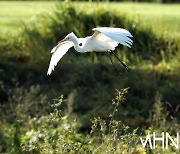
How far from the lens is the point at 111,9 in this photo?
43.1ft

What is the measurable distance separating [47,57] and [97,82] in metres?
1.07

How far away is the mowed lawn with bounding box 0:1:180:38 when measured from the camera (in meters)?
13.0

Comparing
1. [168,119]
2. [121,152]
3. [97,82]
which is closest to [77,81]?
[97,82]

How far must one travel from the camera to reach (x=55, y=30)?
12.5 m

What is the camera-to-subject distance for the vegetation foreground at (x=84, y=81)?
9203 millimetres

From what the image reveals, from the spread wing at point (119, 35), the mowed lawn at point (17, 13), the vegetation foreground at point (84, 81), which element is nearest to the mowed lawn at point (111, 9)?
the mowed lawn at point (17, 13)

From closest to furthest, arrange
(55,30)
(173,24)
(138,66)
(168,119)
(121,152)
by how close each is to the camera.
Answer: (121,152) < (168,119) < (138,66) < (55,30) < (173,24)

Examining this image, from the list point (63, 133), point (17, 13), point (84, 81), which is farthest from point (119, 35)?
point (17, 13)

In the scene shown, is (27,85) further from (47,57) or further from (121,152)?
(121,152)

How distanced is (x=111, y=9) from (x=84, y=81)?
8.30ft

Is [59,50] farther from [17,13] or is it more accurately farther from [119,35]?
[17,13]

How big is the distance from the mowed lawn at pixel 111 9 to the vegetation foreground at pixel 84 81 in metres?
0.26

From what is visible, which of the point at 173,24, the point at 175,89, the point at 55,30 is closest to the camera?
the point at 175,89

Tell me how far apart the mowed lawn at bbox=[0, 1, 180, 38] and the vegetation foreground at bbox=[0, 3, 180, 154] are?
26 cm
